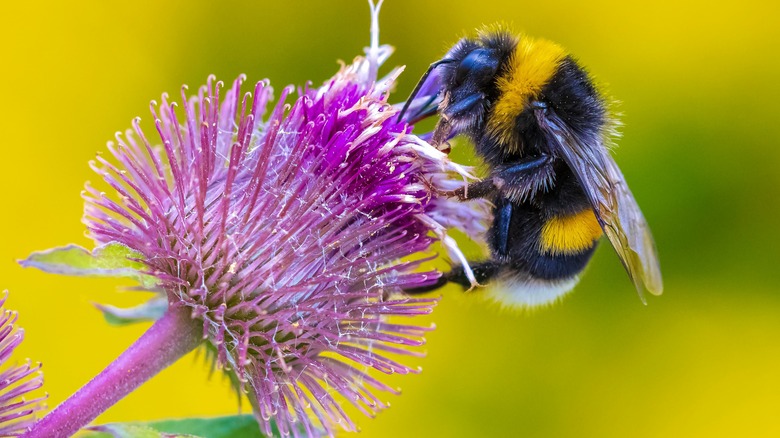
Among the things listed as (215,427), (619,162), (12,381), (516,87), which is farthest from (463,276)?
(619,162)

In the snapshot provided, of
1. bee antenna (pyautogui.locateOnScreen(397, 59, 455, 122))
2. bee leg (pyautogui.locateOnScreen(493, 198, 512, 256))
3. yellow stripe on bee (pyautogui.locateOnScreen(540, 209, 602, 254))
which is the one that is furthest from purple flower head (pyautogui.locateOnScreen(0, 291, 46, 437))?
yellow stripe on bee (pyautogui.locateOnScreen(540, 209, 602, 254))

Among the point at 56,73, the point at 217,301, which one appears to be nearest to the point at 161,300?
the point at 217,301

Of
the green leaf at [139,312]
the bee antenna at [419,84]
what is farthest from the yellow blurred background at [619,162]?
the bee antenna at [419,84]

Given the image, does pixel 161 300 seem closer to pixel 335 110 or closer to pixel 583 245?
pixel 335 110

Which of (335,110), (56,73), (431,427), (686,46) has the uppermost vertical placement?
(56,73)

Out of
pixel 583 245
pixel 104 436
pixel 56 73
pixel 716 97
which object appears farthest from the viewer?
A: pixel 716 97

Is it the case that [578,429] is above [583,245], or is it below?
below
